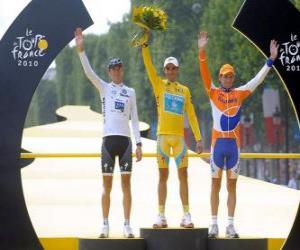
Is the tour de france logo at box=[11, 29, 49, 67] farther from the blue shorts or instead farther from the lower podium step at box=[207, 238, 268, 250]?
the lower podium step at box=[207, 238, 268, 250]

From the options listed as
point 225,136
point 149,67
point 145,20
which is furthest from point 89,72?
point 225,136

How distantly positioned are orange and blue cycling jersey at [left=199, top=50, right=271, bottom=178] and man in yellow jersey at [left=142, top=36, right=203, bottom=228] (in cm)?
22

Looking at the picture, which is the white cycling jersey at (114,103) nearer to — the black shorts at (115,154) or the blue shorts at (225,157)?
the black shorts at (115,154)

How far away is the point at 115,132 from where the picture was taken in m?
13.2

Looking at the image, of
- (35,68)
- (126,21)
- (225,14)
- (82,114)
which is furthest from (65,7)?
(126,21)

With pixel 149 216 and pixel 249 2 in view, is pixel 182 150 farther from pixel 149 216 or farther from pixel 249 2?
pixel 149 216

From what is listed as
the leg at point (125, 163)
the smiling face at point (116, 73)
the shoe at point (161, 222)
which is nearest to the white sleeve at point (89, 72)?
the smiling face at point (116, 73)

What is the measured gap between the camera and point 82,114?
57.9 meters

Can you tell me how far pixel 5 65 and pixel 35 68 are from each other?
356 millimetres

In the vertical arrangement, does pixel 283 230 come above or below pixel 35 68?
below

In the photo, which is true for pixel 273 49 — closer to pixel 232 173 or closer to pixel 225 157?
pixel 225 157

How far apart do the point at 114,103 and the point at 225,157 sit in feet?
4.42

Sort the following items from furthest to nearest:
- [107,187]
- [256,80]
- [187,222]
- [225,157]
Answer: [256,80] < [225,157] < [187,222] < [107,187]

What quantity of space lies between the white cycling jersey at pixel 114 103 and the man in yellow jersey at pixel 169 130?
0.31m
